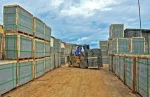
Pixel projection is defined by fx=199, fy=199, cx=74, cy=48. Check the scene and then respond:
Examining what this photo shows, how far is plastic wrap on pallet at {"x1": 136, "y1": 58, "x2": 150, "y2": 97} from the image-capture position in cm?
730

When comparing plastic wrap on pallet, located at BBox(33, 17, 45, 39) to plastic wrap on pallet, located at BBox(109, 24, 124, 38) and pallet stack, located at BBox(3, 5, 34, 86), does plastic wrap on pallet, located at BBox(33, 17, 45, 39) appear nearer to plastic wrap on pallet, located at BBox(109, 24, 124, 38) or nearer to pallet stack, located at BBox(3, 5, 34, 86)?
pallet stack, located at BBox(3, 5, 34, 86)

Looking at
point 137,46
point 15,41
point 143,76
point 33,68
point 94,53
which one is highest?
point 15,41

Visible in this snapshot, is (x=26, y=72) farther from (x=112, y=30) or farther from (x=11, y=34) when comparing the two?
(x=112, y=30)

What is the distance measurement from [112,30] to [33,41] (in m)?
8.95

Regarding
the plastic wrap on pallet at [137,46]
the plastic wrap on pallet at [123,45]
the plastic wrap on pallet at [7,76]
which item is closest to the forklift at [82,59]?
the plastic wrap on pallet at [123,45]

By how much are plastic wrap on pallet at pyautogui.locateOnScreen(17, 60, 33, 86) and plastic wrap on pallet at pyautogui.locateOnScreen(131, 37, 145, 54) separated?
8.16m

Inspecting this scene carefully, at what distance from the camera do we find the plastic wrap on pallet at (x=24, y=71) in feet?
35.2

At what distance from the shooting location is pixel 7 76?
927 centimetres

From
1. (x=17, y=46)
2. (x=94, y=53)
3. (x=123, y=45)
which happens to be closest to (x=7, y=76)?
(x=17, y=46)

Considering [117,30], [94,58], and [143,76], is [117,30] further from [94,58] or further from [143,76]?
[143,76]

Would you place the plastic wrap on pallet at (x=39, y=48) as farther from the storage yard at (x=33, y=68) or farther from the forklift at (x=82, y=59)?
the forklift at (x=82, y=59)

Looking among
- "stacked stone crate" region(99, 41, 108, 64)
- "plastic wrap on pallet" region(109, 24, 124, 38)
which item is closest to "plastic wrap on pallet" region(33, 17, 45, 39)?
"plastic wrap on pallet" region(109, 24, 124, 38)

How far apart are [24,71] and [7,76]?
7.27ft

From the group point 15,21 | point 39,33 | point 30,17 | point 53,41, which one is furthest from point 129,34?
point 15,21
